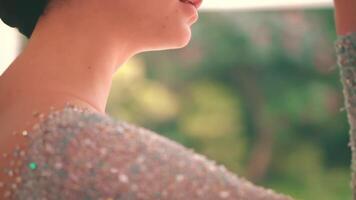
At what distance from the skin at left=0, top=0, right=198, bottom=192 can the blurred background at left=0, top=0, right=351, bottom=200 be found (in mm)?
2305

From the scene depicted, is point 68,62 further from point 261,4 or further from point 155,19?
point 261,4

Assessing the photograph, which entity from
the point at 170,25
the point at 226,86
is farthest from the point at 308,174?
the point at 170,25

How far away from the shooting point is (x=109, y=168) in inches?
20.7

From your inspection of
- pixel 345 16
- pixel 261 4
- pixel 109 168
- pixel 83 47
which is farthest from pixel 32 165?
pixel 261 4

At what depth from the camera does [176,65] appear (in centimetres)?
306

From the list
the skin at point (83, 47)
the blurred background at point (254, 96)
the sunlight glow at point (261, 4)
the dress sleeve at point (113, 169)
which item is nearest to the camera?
the dress sleeve at point (113, 169)

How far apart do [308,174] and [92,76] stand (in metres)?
2.53

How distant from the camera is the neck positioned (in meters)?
0.64

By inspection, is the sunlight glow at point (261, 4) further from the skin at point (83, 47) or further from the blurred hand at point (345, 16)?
the blurred hand at point (345, 16)

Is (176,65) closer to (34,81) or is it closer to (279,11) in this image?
(279,11)

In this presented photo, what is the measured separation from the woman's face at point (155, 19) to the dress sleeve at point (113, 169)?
193mm

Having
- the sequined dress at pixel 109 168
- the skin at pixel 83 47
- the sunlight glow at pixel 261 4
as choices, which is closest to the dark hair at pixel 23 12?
the skin at pixel 83 47

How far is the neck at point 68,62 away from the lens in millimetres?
637

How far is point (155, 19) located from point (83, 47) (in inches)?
4.0
